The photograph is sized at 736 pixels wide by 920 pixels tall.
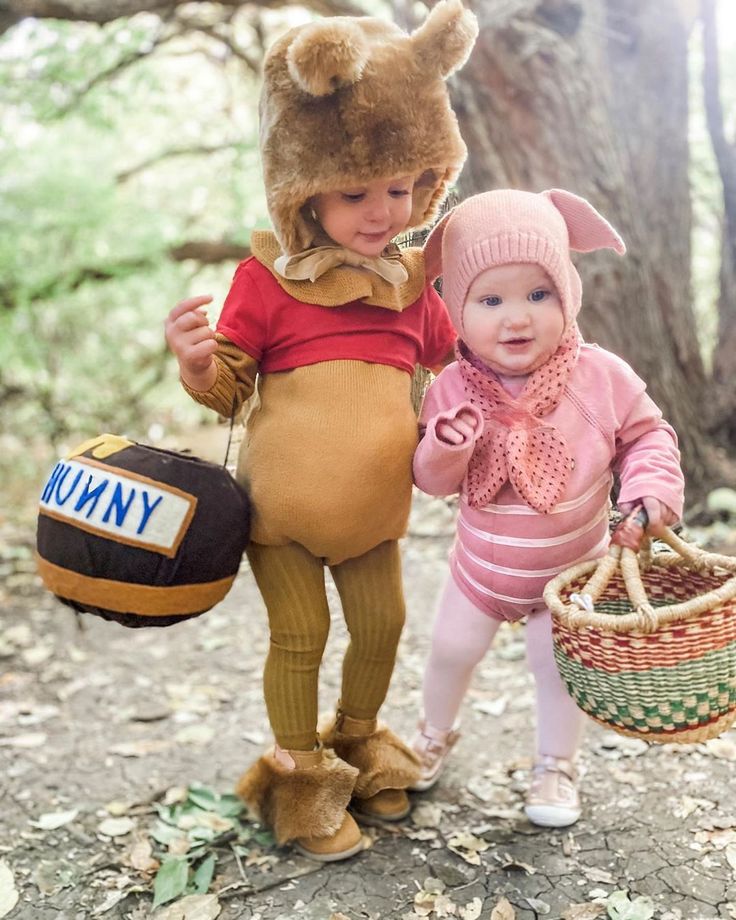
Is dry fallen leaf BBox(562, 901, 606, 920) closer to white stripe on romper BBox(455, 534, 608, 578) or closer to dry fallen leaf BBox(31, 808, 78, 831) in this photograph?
white stripe on romper BBox(455, 534, 608, 578)

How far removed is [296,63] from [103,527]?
982mm

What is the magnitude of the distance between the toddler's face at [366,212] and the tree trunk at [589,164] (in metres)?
1.46

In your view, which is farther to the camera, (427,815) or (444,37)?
(427,815)

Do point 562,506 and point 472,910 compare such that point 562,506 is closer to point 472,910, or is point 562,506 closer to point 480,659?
point 480,659

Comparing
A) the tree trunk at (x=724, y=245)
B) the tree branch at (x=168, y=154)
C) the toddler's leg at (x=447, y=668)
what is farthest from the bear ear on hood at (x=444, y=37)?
the tree branch at (x=168, y=154)

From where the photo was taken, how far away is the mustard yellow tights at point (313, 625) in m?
2.07

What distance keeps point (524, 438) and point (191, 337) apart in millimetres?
733

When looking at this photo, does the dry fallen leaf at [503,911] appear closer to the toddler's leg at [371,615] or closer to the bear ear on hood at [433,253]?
the toddler's leg at [371,615]

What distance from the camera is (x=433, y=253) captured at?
2084 mm

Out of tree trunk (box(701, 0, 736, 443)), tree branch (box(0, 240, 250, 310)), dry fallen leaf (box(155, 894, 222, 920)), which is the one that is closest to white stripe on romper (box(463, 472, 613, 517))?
dry fallen leaf (box(155, 894, 222, 920))

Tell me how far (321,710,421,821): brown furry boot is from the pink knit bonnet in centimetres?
107

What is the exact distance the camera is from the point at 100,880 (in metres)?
2.15

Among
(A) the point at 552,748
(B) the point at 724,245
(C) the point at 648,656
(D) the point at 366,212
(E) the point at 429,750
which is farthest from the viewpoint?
(B) the point at 724,245

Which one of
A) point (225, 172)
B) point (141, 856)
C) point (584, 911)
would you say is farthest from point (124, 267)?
point (584, 911)
